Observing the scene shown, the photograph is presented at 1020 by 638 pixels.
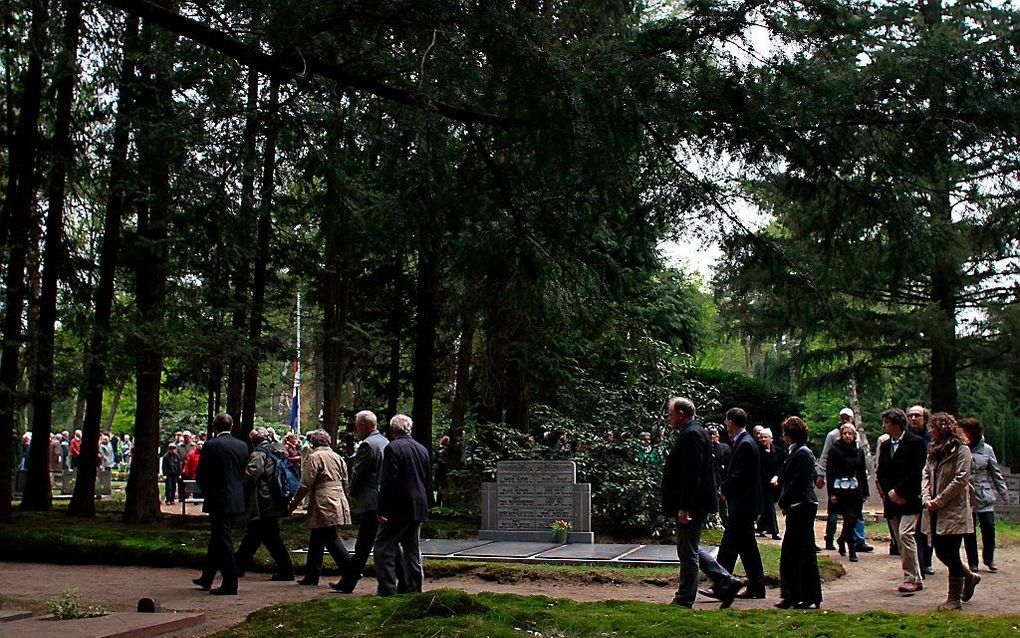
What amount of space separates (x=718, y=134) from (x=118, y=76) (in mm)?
6217

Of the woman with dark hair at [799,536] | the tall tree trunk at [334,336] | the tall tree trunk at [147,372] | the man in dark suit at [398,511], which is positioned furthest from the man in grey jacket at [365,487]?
the tall tree trunk at [334,336]

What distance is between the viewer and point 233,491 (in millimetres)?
12211

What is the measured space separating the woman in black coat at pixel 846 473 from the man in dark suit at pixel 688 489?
5.34 metres

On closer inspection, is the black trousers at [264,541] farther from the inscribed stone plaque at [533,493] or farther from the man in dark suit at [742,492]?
the inscribed stone plaque at [533,493]

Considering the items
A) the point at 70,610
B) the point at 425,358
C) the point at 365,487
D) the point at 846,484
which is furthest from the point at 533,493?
the point at 70,610

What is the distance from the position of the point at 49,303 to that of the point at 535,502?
987 centimetres

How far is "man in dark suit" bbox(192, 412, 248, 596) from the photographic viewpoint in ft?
39.6

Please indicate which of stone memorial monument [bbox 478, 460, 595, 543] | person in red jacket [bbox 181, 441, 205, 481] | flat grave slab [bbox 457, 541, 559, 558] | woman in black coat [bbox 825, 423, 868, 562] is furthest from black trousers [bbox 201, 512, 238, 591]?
person in red jacket [bbox 181, 441, 205, 481]

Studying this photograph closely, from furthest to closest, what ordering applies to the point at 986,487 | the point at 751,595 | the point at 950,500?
the point at 986,487 → the point at 751,595 → the point at 950,500

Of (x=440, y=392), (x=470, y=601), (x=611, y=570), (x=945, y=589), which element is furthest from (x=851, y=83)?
(x=440, y=392)

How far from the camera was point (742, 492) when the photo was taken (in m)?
11.2

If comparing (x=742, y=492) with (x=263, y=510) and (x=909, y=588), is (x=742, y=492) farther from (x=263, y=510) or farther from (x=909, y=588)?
(x=263, y=510)

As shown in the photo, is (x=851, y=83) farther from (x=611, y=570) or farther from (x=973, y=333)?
(x=973, y=333)

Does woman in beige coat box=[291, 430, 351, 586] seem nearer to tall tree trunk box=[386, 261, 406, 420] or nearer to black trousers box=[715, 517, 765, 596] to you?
black trousers box=[715, 517, 765, 596]
